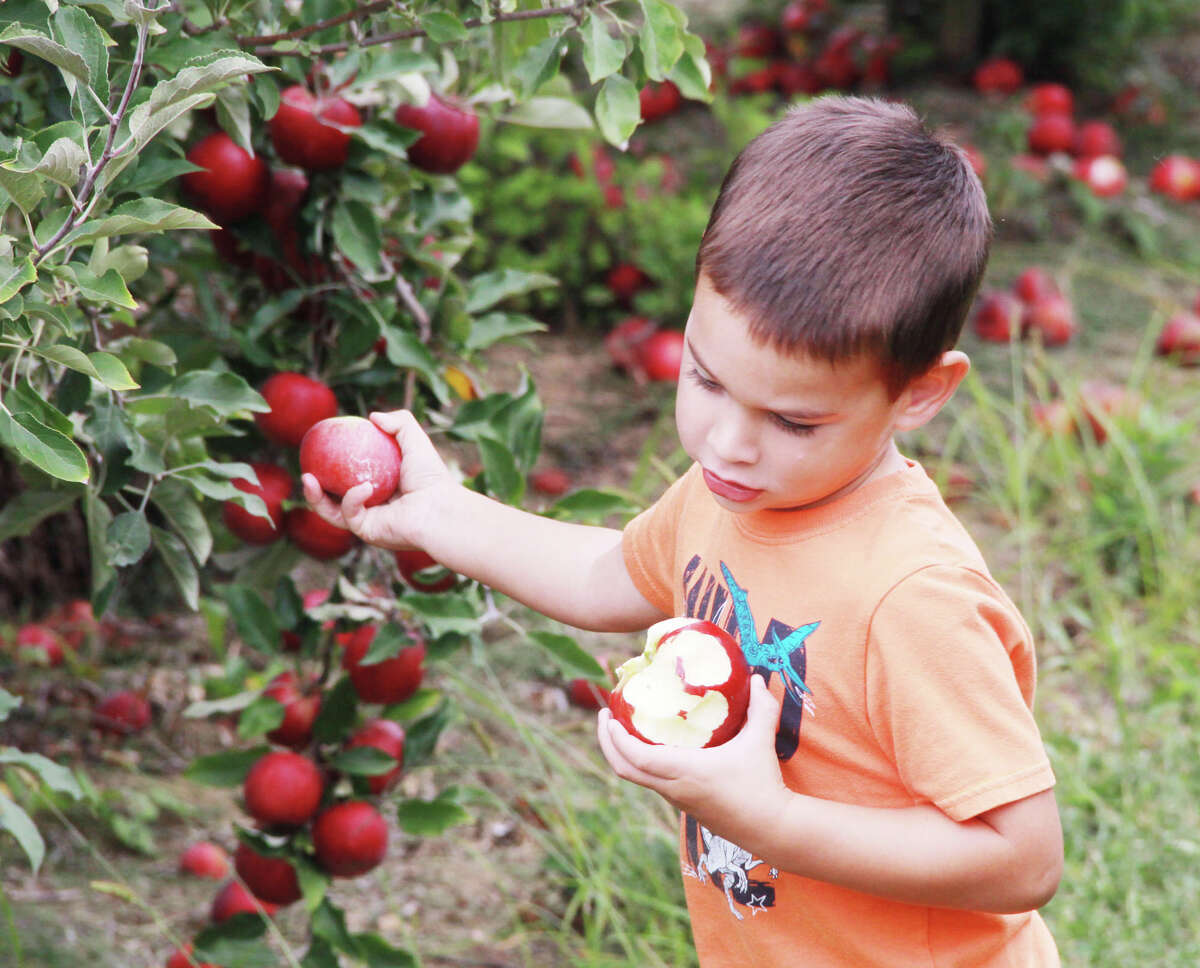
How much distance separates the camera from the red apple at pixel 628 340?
13.0ft

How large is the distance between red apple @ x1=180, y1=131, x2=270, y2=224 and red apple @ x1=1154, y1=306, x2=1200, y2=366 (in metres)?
3.23

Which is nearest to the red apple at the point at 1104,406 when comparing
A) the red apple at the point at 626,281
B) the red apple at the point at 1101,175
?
the red apple at the point at 626,281

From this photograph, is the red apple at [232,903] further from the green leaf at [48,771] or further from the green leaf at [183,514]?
the green leaf at [183,514]

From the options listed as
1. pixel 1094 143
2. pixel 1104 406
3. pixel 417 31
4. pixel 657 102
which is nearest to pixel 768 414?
pixel 417 31

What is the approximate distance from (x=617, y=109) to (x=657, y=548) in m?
0.49

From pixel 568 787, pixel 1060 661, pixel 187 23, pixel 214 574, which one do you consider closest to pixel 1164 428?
pixel 1060 661

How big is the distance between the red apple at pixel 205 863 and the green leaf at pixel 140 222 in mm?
1447

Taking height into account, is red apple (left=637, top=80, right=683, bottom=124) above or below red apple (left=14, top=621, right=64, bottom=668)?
above

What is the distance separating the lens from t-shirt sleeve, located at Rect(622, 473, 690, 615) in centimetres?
147

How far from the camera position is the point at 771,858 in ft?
3.84

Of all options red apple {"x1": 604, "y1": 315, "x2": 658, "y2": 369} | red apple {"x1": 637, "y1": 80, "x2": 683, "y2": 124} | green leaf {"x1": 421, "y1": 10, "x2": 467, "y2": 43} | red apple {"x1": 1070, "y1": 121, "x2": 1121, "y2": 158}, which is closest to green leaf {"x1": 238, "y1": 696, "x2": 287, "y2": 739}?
green leaf {"x1": 421, "y1": 10, "x2": 467, "y2": 43}

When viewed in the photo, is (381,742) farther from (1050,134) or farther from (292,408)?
(1050,134)

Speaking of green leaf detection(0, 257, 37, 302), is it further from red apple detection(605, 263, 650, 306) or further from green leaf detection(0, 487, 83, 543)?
red apple detection(605, 263, 650, 306)

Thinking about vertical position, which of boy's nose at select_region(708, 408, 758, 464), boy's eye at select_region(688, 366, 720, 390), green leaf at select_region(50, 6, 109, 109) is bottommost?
boy's nose at select_region(708, 408, 758, 464)
